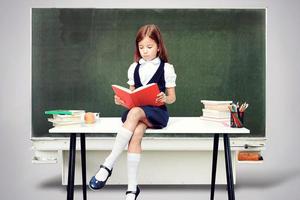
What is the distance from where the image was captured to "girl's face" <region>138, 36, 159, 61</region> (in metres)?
3.31

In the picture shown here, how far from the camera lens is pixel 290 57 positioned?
5.16m

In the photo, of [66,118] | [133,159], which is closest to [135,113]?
[133,159]

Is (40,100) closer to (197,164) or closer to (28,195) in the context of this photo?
(28,195)

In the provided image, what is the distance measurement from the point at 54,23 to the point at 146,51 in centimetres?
129

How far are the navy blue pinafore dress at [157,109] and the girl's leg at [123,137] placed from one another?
0.23 ft

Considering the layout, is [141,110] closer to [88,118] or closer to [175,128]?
[175,128]

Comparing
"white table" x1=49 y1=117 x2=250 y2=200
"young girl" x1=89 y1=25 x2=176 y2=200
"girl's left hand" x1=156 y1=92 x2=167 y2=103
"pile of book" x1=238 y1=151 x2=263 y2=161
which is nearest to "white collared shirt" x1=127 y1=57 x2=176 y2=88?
"young girl" x1=89 y1=25 x2=176 y2=200

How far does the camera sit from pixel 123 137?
308 centimetres

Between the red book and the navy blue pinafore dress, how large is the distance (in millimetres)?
39

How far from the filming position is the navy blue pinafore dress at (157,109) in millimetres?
3168

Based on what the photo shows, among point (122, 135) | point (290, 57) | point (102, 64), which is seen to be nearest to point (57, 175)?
point (102, 64)

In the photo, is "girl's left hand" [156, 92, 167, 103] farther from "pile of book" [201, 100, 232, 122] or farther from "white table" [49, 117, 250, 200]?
"pile of book" [201, 100, 232, 122]

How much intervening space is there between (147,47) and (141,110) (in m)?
0.44

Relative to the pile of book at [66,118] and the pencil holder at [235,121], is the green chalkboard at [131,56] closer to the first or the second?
the pile of book at [66,118]
